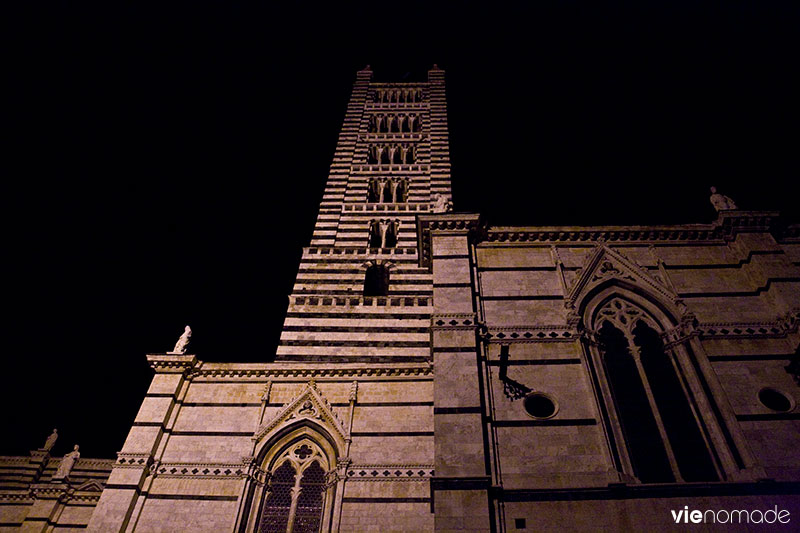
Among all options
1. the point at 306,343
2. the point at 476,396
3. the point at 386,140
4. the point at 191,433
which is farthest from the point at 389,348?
the point at 386,140

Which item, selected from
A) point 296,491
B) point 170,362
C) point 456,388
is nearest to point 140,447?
point 170,362

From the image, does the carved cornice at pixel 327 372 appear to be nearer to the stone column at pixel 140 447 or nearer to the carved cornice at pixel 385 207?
the stone column at pixel 140 447

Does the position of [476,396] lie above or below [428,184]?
below

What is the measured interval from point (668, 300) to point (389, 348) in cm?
918

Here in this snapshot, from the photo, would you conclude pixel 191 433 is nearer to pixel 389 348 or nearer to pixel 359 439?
pixel 359 439

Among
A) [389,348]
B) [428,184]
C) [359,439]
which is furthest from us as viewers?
[428,184]

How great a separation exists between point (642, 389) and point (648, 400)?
0.85ft

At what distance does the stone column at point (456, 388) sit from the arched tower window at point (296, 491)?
15.0 feet

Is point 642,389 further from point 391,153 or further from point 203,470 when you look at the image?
point 391,153

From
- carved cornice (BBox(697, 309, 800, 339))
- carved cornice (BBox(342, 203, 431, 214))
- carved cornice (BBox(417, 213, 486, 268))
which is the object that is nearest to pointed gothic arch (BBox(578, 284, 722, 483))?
carved cornice (BBox(697, 309, 800, 339))

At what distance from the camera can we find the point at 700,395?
31.1ft

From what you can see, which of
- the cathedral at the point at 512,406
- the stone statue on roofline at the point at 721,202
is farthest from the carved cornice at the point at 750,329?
the stone statue on roofline at the point at 721,202

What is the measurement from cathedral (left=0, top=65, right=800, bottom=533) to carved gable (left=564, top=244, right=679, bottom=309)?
40 mm

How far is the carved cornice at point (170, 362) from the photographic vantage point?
1449 centimetres
